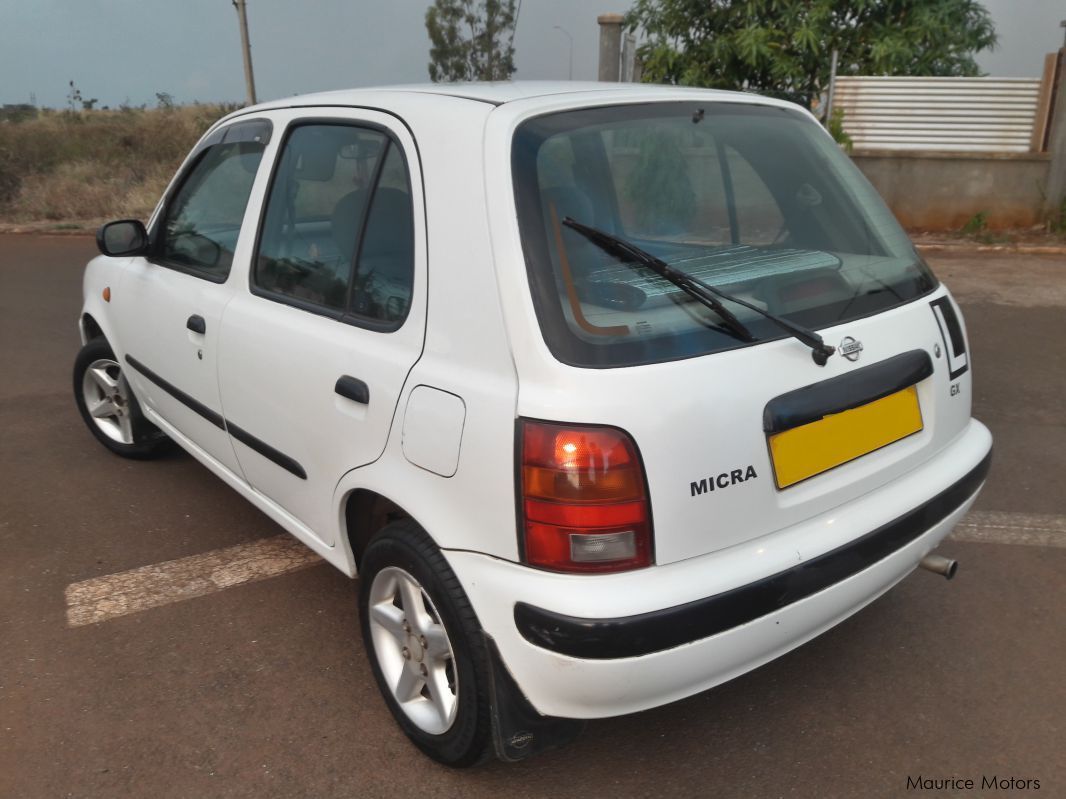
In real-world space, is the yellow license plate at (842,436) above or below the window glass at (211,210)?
below

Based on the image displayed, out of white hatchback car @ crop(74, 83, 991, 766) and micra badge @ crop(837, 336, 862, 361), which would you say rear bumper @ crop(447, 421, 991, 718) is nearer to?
white hatchback car @ crop(74, 83, 991, 766)

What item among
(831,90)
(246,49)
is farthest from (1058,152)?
(246,49)

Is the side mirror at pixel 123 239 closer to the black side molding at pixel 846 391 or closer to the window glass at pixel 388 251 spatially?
the window glass at pixel 388 251

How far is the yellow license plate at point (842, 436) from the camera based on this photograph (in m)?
2.00

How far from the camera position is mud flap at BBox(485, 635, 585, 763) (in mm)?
1988

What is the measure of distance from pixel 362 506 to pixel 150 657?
94 cm

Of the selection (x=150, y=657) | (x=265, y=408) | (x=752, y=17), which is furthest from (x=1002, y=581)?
(x=752, y=17)

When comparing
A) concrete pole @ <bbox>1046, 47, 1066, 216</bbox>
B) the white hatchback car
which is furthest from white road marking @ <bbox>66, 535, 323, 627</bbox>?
concrete pole @ <bbox>1046, 47, 1066, 216</bbox>

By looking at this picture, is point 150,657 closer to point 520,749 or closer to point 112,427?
point 520,749

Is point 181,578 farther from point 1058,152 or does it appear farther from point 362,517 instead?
point 1058,152

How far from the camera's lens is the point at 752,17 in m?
10.8

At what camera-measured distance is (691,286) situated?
2031 mm

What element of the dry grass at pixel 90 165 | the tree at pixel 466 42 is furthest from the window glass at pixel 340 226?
the tree at pixel 466 42

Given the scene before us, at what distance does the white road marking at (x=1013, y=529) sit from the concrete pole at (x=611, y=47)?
29.8 feet
